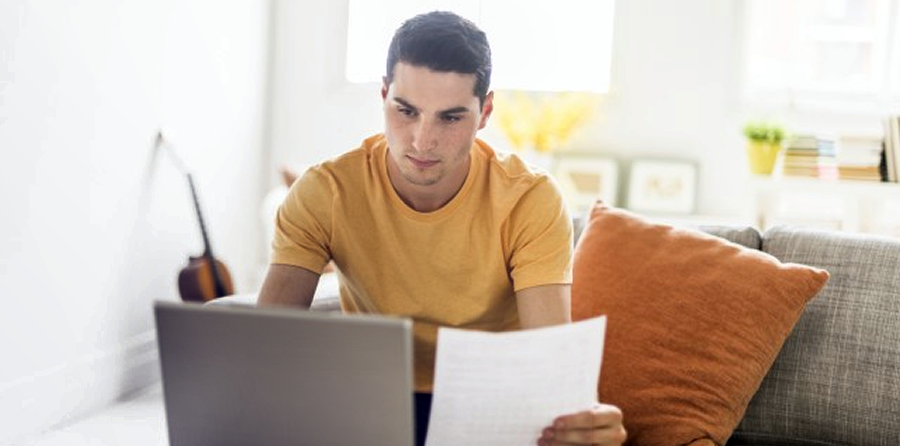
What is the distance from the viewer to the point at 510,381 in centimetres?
128

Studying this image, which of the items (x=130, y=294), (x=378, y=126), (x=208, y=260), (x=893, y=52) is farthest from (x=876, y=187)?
(x=130, y=294)

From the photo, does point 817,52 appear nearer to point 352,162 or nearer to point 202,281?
point 202,281

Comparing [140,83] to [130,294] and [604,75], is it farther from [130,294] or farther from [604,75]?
[604,75]

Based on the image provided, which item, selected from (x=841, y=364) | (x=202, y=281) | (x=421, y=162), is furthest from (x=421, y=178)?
(x=202, y=281)

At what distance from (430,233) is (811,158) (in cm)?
255

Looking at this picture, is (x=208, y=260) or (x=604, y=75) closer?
(x=208, y=260)

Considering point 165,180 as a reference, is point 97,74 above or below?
above

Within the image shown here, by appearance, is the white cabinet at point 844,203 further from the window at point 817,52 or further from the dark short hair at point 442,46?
the dark short hair at point 442,46

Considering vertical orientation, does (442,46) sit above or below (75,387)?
above

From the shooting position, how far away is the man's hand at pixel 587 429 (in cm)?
140

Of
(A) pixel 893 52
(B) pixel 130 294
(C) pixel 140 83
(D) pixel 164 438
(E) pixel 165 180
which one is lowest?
(D) pixel 164 438

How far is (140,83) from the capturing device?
362cm

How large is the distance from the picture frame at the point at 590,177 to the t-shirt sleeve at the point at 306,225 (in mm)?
2808

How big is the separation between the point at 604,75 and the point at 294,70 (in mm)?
1382
